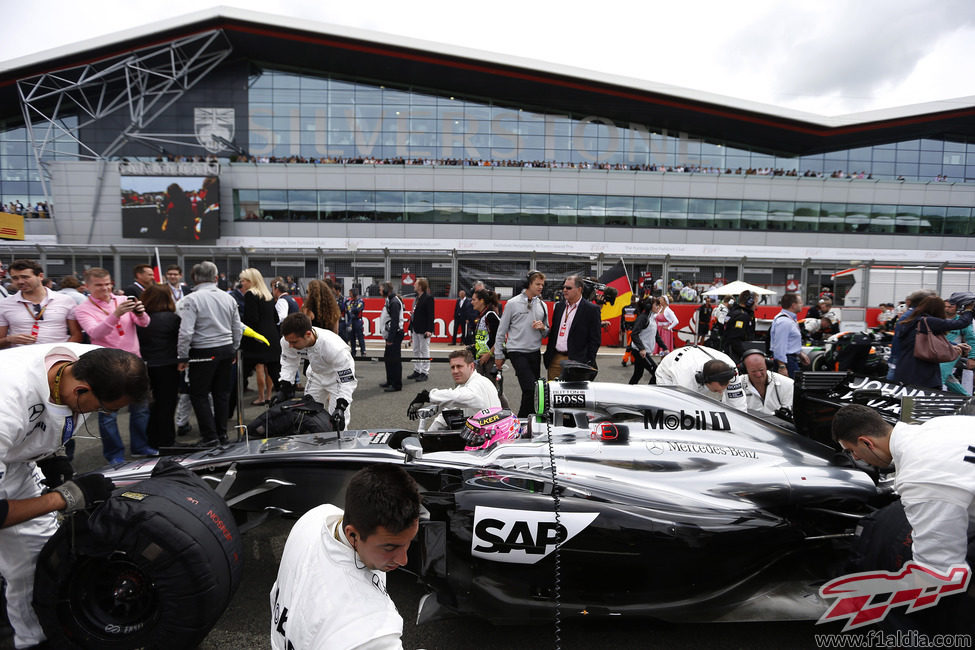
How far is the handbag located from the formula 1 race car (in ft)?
9.32

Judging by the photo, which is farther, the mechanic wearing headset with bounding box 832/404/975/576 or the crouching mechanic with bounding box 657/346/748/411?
the crouching mechanic with bounding box 657/346/748/411

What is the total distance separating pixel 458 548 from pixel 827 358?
749 centimetres

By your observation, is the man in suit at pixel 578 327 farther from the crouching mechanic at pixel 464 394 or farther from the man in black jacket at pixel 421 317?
the man in black jacket at pixel 421 317

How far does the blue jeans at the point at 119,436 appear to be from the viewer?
14.5ft

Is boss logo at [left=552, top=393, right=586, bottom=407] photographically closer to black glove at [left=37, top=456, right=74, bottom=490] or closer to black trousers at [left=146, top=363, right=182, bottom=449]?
black glove at [left=37, top=456, right=74, bottom=490]

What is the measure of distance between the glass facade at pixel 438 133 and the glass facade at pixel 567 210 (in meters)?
3.00

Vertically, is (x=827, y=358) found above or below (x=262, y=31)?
below

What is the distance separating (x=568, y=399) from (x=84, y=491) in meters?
2.59

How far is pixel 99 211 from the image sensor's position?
30.0 meters

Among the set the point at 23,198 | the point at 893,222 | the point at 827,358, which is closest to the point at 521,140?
the point at 893,222

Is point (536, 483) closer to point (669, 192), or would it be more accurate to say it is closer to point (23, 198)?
point (669, 192)

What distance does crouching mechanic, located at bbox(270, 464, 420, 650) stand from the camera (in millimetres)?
1129

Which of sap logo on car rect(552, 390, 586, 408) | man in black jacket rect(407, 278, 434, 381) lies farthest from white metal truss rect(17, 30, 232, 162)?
sap logo on car rect(552, 390, 586, 408)

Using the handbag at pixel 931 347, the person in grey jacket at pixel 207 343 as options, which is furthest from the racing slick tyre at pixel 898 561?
the person in grey jacket at pixel 207 343
